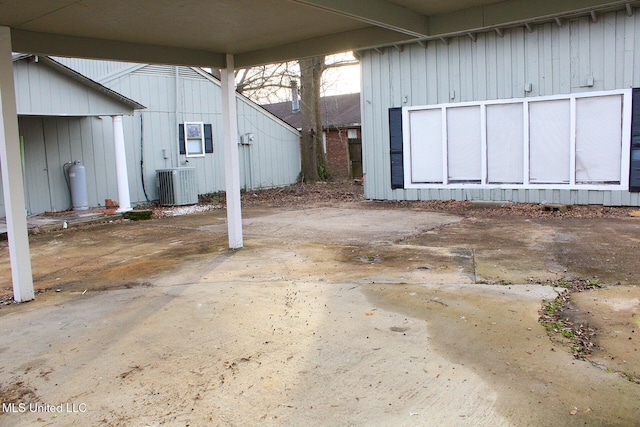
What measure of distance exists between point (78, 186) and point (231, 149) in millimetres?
6516

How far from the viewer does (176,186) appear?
13.4 m

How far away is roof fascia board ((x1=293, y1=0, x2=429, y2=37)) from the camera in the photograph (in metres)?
4.60

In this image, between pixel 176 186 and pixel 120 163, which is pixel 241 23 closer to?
pixel 120 163

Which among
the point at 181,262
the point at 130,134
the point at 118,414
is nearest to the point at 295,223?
the point at 181,262

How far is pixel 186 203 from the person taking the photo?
44.7ft

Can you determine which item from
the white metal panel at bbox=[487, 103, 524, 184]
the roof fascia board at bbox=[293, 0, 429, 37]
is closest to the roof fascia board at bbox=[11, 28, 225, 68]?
the roof fascia board at bbox=[293, 0, 429, 37]

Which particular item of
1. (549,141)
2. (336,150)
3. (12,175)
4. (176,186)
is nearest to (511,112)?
(549,141)

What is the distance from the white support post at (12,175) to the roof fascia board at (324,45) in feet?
10.1

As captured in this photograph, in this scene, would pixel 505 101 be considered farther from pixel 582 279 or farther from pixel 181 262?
pixel 181 262

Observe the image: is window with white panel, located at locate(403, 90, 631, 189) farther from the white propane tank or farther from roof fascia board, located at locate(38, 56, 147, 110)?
the white propane tank

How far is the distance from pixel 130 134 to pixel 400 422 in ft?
40.4

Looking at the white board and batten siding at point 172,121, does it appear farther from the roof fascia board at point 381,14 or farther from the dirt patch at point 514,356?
the dirt patch at point 514,356

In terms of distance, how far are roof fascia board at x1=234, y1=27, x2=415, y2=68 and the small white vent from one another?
6.44m

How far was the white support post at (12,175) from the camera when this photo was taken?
506 centimetres
